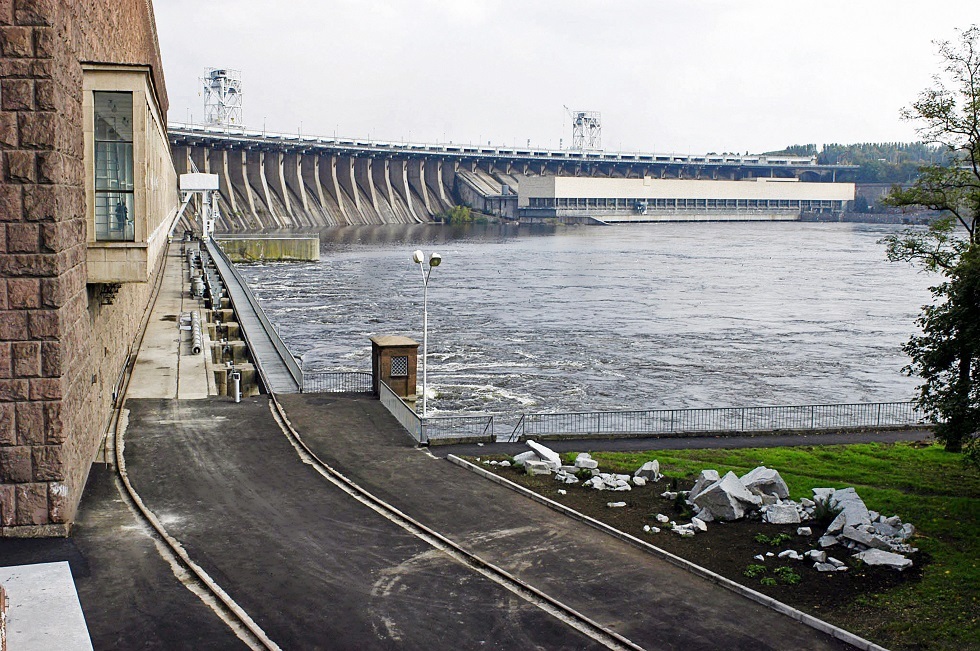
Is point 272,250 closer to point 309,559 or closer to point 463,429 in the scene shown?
point 463,429

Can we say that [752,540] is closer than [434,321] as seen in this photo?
Yes

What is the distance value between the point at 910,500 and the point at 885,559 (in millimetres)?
5503

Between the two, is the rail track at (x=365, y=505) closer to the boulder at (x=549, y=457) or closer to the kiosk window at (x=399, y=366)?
the boulder at (x=549, y=457)

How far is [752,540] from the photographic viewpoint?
18.9 metres

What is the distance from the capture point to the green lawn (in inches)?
593

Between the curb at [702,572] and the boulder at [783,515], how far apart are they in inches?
113

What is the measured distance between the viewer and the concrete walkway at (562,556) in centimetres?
1477

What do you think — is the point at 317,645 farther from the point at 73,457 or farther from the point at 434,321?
the point at 434,321

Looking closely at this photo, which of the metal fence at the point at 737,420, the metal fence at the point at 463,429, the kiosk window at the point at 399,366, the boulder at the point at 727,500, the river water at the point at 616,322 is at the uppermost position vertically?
the kiosk window at the point at 399,366

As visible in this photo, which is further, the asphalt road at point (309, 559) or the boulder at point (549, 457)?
the boulder at point (549, 457)

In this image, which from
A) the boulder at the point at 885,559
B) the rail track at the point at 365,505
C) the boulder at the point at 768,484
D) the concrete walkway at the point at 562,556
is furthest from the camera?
the boulder at the point at 768,484

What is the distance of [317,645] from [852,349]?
162 ft

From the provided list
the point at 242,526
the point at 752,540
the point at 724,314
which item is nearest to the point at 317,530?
the point at 242,526

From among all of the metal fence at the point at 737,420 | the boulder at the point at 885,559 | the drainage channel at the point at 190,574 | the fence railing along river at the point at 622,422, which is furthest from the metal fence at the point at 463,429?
the boulder at the point at 885,559
